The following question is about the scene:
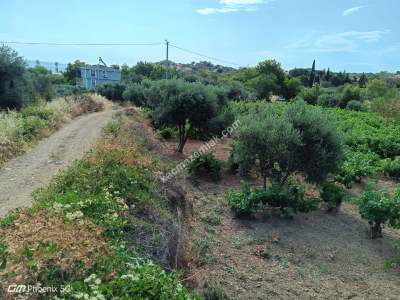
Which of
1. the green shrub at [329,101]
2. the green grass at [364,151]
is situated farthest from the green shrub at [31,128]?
the green shrub at [329,101]

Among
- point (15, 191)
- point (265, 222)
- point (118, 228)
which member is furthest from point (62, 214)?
point (265, 222)

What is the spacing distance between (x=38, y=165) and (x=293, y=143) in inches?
237

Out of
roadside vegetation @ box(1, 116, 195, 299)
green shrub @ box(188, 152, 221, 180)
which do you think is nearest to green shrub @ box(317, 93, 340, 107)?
green shrub @ box(188, 152, 221, 180)

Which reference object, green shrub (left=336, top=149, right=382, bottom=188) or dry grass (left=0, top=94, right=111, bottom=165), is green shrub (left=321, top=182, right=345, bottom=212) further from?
dry grass (left=0, top=94, right=111, bottom=165)

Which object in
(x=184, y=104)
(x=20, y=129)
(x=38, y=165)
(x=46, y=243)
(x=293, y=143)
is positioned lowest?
(x=38, y=165)

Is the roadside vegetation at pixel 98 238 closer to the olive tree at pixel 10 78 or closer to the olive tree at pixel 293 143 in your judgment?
the olive tree at pixel 293 143

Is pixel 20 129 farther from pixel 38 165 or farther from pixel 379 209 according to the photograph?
pixel 379 209

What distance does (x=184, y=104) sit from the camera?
12.4m

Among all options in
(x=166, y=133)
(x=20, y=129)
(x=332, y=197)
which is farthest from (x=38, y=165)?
(x=166, y=133)

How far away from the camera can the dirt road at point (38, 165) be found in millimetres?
6105

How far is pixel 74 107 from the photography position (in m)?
20.7

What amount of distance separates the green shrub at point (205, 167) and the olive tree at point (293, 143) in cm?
220

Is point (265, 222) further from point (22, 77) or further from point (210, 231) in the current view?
point (22, 77)

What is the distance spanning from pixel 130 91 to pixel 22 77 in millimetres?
12049
